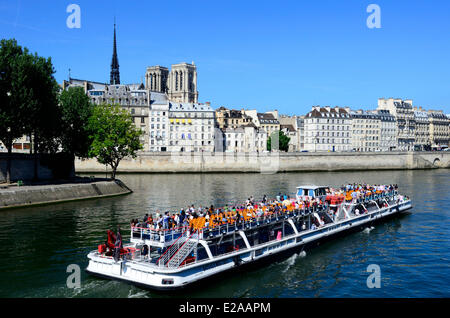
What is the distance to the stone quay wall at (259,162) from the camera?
9838 cm

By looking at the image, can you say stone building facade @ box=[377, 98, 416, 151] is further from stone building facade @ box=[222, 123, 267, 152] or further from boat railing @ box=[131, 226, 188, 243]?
boat railing @ box=[131, 226, 188, 243]

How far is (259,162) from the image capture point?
10238 centimetres

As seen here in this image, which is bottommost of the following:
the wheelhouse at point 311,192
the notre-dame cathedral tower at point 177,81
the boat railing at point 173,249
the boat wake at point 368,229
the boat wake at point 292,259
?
the boat wake at point 292,259

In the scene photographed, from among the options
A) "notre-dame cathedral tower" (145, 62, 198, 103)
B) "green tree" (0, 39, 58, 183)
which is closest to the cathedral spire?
"notre-dame cathedral tower" (145, 62, 198, 103)

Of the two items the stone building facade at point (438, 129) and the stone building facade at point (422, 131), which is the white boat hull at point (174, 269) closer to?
the stone building facade at point (422, 131)

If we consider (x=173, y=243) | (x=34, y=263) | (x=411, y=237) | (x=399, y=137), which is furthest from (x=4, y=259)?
(x=399, y=137)

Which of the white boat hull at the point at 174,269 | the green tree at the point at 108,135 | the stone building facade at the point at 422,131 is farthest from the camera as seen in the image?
the stone building facade at the point at 422,131

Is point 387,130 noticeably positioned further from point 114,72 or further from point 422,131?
point 114,72

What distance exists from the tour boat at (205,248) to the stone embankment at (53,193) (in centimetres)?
2360

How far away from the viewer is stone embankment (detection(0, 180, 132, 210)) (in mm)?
44031

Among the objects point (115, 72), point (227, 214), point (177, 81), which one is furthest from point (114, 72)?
point (227, 214)

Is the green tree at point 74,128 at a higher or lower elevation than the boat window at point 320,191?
higher

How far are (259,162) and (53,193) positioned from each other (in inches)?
2373

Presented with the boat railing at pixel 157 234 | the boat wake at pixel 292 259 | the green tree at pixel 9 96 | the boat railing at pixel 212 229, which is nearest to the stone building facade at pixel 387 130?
the green tree at pixel 9 96
